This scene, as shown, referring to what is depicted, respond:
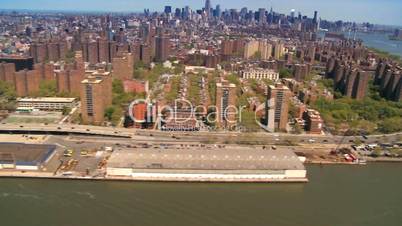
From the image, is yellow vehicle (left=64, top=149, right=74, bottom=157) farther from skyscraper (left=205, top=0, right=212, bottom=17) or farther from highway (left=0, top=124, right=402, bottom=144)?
skyscraper (left=205, top=0, right=212, bottom=17)

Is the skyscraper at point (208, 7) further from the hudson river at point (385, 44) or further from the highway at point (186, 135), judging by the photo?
the highway at point (186, 135)

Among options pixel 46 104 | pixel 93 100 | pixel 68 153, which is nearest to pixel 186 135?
pixel 93 100

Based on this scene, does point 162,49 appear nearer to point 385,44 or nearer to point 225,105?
point 225,105

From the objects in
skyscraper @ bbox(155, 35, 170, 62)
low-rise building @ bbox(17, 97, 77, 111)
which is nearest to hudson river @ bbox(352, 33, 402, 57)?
skyscraper @ bbox(155, 35, 170, 62)

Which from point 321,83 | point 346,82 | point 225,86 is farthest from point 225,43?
point 225,86

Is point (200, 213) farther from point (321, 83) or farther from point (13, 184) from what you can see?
point (321, 83)

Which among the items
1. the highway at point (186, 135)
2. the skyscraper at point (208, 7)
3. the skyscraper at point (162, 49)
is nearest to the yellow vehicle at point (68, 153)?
the highway at point (186, 135)

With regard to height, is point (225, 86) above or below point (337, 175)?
above

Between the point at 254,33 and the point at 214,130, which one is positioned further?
the point at 254,33
